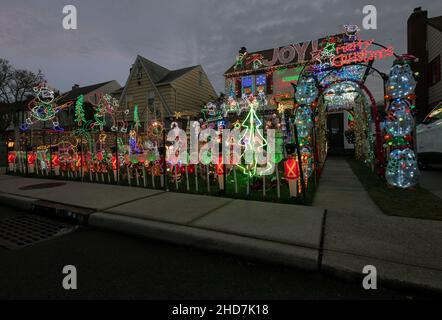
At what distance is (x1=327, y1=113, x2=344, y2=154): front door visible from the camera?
60.3 feet

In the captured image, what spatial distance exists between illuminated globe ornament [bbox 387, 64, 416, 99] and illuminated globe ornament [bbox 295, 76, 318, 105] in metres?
1.87

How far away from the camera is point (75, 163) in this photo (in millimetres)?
8711

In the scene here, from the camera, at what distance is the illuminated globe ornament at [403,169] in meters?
5.77

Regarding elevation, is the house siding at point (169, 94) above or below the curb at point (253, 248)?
above

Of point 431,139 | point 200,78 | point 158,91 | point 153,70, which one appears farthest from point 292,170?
point 200,78

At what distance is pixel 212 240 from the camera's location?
3.01 meters

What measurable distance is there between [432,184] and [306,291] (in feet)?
21.3

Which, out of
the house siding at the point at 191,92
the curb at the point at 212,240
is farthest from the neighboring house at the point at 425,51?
the curb at the point at 212,240

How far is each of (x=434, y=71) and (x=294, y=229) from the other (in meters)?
17.3

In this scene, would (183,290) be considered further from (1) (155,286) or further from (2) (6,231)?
(2) (6,231)

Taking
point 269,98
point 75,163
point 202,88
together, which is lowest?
point 75,163

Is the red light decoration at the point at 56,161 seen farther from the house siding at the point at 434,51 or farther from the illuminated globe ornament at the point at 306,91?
the house siding at the point at 434,51

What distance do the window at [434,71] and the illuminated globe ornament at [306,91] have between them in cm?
1188
